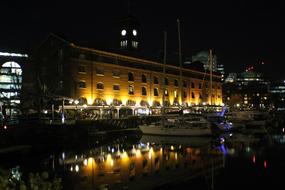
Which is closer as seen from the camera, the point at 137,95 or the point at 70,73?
the point at 70,73

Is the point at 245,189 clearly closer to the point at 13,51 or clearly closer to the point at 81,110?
the point at 81,110

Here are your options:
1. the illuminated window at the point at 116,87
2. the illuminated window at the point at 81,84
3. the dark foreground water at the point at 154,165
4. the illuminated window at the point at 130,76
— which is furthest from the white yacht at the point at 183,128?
the illuminated window at the point at 130,76

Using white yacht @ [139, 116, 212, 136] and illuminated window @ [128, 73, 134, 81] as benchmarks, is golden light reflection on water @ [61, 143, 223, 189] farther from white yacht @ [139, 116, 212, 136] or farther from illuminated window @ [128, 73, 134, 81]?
illuminated window @ [128, 73, 134, 81]

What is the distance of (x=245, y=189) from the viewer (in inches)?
674

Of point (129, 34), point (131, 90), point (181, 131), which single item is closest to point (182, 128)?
point (181, 131)

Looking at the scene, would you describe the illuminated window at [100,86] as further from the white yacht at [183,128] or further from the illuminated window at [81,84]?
the white yacht at [183,128]

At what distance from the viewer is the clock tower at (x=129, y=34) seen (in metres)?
89.8

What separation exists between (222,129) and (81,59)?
24.9 meters

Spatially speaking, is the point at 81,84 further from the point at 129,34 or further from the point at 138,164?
the point at 129,34

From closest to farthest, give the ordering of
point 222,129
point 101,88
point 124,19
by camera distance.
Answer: point 222,129, point 101,88, point 124,19

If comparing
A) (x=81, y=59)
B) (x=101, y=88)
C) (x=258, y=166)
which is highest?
Answer: (x=81, y=59)

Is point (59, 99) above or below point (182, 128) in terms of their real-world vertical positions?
above

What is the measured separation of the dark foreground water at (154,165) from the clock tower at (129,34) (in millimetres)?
55823

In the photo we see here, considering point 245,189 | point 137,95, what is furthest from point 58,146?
point 137,95
